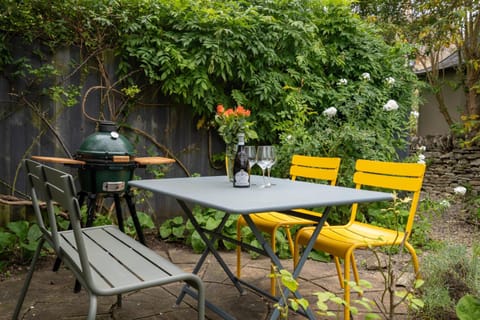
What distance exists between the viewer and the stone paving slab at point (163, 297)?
234 cm

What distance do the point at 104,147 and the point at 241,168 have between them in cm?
114

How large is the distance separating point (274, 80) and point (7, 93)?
2406mm

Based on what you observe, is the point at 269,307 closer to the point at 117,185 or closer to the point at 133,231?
the point at 117,185

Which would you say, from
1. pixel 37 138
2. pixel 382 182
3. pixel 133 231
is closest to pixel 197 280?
pixel 382 182

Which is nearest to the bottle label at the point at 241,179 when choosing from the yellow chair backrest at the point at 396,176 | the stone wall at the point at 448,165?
the yellow chair backrest at the point at 396,176

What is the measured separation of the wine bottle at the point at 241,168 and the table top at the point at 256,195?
45 mm

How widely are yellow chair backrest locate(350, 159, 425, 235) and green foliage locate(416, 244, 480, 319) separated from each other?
435 millimetres

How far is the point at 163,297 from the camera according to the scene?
2.60m

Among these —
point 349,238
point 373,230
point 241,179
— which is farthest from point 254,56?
point 349,238

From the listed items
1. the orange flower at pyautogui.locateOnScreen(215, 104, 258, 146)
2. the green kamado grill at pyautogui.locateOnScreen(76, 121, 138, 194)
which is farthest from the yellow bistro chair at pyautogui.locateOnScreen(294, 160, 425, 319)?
the green kamado grill at pyautogui.locateOnScreen(76, 121, 138, 194)

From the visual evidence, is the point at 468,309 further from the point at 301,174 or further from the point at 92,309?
the point at 92,309

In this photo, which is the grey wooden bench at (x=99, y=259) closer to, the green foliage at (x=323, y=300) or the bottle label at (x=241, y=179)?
the green foliage at (x=323, y=300)

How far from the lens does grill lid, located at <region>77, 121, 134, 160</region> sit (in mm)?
2795

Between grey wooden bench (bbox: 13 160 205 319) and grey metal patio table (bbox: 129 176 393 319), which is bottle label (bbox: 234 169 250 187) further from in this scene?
grey wooden bench (bbox: 13 160 205 319)
